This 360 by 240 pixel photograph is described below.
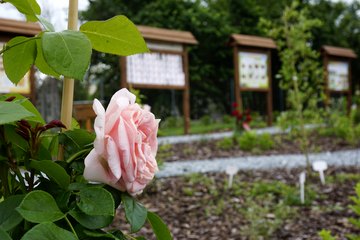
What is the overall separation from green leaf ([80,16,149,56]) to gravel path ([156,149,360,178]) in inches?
146

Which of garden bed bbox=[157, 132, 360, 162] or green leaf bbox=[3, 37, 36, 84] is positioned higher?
green leaf bbox=[3, 37, 36, 84]

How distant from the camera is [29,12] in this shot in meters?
0.58

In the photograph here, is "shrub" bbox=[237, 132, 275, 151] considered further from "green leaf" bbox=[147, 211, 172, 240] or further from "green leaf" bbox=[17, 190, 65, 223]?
"green leaf" bbox=[17, 190, 65, 223]

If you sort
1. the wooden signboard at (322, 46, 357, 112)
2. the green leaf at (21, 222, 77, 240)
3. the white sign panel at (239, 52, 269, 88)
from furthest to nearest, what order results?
the wooden signboard at (322, 46, 357, 112) → the white sign panel at (239, 52, 269, 88) → the green leaf at (21, 222, 77, 240)

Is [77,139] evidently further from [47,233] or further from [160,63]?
[160,63]

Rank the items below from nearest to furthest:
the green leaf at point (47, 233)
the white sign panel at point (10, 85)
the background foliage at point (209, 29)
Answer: the green leaf at point (47, 233) → the white sign panel at point (10, 85) → the background foliage at point (209, 29)

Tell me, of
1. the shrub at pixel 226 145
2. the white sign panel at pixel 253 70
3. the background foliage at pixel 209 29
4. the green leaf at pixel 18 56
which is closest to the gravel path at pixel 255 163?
the shrub at pixel 226 145

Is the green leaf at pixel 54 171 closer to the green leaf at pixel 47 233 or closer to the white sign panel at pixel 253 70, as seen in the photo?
the green leaf at pixel 47 233

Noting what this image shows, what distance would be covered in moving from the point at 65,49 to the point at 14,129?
119mm

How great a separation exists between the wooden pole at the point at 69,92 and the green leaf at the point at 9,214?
140mm

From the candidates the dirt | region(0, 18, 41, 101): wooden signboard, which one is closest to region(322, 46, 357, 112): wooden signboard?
region(0, 18, 41, 101): wooden signboard

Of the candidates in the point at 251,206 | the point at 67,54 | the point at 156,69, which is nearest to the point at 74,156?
the point at 67,54

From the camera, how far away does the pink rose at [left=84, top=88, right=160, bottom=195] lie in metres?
0.52

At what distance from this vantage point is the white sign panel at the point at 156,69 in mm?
8273
